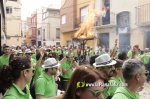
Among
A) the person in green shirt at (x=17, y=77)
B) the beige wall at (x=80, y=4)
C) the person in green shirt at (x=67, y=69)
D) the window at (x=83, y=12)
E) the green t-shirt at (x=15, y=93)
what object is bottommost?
the person in green shirt at (x=67, y=69)

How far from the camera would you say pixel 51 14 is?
4694cm

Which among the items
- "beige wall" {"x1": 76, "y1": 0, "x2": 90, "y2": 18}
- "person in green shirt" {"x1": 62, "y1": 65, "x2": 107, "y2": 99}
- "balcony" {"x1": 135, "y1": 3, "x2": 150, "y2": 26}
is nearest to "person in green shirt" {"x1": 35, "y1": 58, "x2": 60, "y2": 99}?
"person in green shirt" {"x1": 62, "y1": 65, "x2": 107, "y2": 99}

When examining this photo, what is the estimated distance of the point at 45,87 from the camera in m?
4.11

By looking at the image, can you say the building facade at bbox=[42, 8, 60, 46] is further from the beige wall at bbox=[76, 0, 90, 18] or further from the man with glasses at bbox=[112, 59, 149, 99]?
the man with glasses at bbox=[112, 59, 149, 99]

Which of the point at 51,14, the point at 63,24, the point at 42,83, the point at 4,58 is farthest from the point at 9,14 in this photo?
the point at 42,83

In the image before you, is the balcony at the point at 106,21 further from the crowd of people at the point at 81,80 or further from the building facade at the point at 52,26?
the building facade at the point at 52,26

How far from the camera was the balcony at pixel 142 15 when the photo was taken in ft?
57.9

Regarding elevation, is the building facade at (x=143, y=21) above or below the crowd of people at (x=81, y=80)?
above

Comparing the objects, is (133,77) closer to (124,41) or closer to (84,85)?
(84,85)

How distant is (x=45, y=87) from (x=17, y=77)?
1174 millimetres

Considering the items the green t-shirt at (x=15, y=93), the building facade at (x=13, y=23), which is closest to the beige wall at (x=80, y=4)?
the building facade at (x=13, y=23)

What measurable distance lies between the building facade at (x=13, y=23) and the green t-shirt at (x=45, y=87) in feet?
131

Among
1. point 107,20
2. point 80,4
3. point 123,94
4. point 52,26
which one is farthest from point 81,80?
point 52,26

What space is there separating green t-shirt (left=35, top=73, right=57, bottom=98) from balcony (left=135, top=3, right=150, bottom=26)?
14169mm
